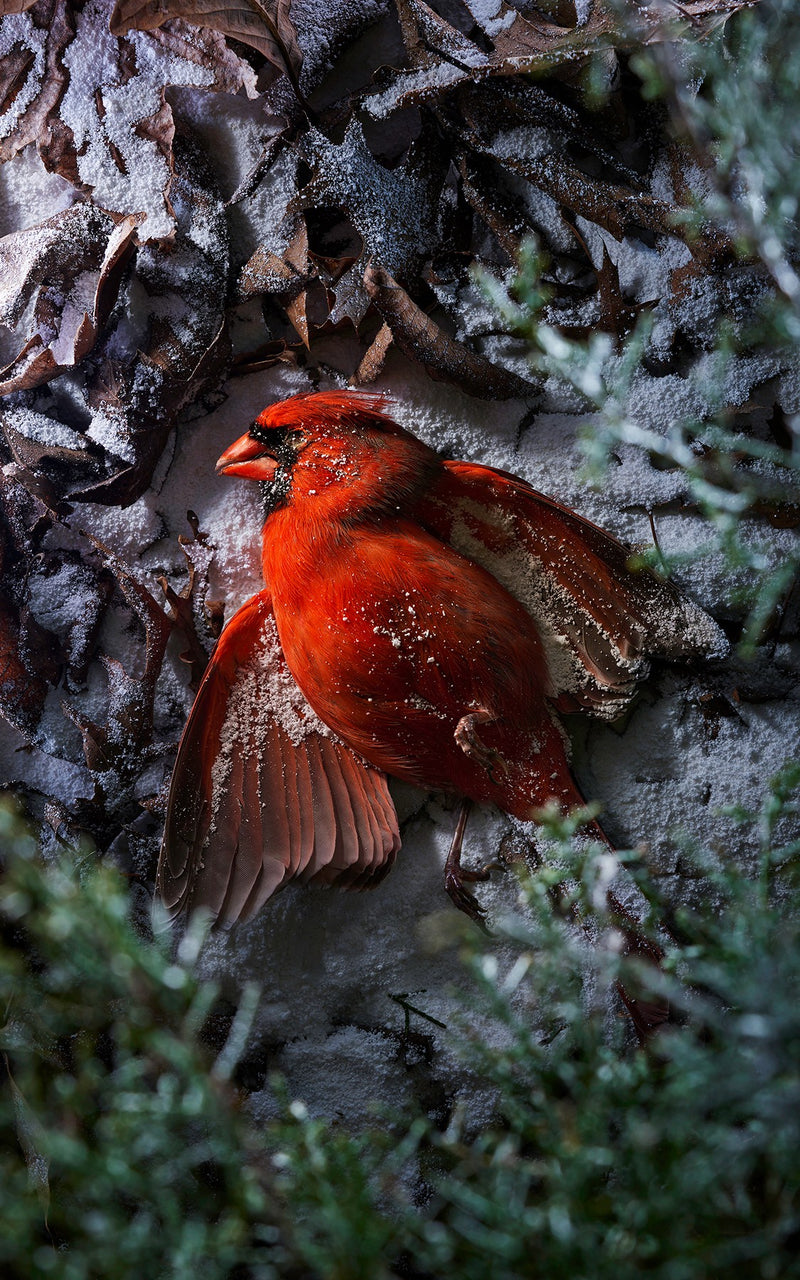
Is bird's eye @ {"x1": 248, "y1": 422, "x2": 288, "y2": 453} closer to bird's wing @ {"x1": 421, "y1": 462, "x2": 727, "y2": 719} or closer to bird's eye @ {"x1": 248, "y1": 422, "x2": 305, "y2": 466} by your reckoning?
bird's eye @ {"x1": 248, "y1": 422, "x2": 305, "y2": 466}

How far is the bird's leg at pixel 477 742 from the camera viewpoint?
3.50 feet

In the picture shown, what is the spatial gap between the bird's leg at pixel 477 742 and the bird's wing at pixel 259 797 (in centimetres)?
13

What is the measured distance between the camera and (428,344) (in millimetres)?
1151

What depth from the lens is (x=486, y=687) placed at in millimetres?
1079

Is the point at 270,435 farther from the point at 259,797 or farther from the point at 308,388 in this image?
the point at 259,797

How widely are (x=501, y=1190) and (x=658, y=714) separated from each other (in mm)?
584

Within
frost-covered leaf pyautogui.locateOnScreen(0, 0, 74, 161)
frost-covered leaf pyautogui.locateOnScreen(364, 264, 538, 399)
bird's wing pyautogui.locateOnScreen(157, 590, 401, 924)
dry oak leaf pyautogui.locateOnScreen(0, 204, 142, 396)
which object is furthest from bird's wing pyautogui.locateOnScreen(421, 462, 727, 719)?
frost-covered leaf pyautogui.locateOnScreen(0, 0, 74, 161)

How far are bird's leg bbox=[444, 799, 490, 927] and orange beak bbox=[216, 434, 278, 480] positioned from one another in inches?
17.3

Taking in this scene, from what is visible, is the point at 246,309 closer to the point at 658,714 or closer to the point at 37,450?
A: the point at 37,450

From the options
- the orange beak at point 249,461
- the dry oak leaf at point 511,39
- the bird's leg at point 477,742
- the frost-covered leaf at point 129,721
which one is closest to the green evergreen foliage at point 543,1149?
the bird's leg at point 477,742

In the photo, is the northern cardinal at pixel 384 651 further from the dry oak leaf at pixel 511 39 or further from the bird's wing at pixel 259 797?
the dry oak leaf at pixel 511 39

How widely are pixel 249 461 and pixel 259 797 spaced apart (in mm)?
377

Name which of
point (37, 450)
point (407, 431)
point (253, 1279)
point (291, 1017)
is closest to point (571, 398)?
point (407, 431)

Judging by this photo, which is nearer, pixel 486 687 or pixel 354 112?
pixel 486 687
